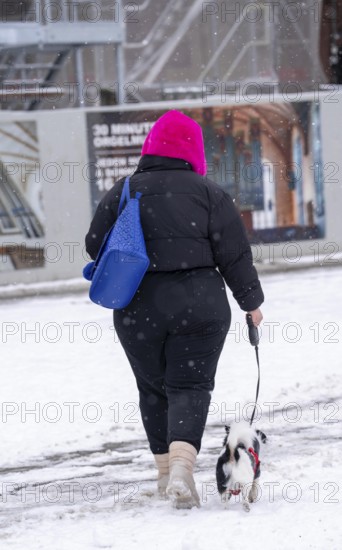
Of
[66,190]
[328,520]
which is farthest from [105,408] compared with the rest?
[66,190]

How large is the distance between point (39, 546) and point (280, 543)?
39.7 inches

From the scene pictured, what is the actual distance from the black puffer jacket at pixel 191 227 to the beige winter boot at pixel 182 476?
726 mm

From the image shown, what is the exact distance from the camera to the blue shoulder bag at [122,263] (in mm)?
4664

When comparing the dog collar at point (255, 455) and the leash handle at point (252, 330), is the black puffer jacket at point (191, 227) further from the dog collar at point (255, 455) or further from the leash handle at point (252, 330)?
the dog collar at point (255, 455)

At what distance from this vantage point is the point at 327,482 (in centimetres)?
505

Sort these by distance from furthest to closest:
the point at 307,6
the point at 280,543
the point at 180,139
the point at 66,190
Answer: the point at 307,6
the point at 66,190
the point at 180,139
the point at 280,543

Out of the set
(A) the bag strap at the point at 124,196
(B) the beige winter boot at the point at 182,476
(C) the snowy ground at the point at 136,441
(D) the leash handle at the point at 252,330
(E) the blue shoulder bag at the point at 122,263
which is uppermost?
(A) the bag strap at the point at 124,196

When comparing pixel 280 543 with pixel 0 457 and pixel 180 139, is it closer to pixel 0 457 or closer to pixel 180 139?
pixel 180 139

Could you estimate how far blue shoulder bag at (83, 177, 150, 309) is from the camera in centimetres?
466

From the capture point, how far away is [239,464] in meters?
4.55

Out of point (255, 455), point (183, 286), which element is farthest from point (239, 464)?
point (183, 286)

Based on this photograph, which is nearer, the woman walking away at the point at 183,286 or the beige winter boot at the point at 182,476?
the beige winter boot at the point at 182,476

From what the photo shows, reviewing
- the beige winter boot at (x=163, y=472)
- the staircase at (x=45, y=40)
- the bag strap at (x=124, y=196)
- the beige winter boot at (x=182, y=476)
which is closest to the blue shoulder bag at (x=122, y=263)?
the bag strap at (x=124, y=196)

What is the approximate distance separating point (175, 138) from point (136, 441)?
7.72ft
